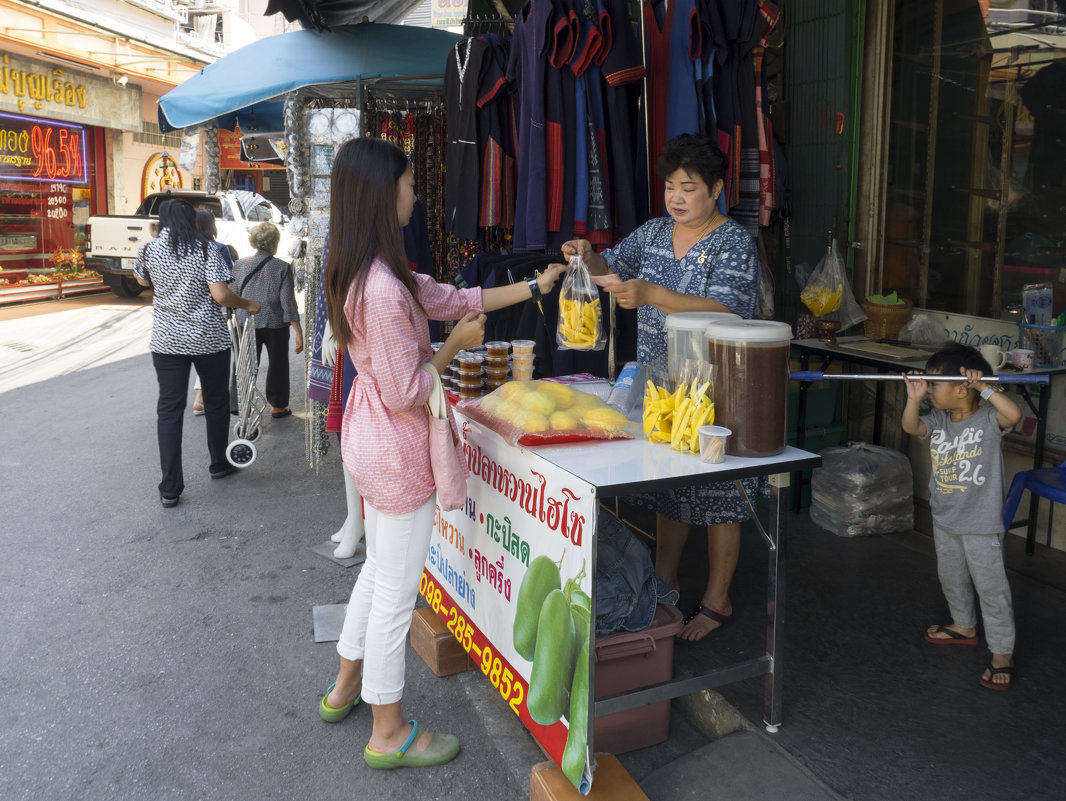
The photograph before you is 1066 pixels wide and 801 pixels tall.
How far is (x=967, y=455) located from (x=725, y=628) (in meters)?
1.18

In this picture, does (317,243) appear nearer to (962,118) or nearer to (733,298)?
(733,298)

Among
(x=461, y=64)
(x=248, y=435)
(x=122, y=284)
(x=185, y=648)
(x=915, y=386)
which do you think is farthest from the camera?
(x=122, y=284)

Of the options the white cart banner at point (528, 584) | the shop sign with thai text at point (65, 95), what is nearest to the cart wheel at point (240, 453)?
the white cart banner at point (528, 584)

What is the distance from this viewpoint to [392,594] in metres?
2.80

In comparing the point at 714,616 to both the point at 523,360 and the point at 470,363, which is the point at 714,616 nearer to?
the point at 523,360

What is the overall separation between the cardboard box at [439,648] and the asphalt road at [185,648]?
52mm

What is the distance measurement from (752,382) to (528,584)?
3.01 feet

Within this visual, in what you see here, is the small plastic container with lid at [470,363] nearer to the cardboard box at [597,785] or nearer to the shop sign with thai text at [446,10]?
the cardboard box at [597,785]

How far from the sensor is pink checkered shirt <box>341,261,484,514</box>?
8.54 ft

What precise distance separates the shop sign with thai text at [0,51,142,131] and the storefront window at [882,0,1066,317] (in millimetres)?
15817

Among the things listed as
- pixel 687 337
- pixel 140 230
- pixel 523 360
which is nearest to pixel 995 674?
pixel 687 337

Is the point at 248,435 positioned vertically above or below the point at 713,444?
below

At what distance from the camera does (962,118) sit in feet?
16.2

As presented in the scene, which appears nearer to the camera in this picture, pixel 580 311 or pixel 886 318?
pixel 580 311
